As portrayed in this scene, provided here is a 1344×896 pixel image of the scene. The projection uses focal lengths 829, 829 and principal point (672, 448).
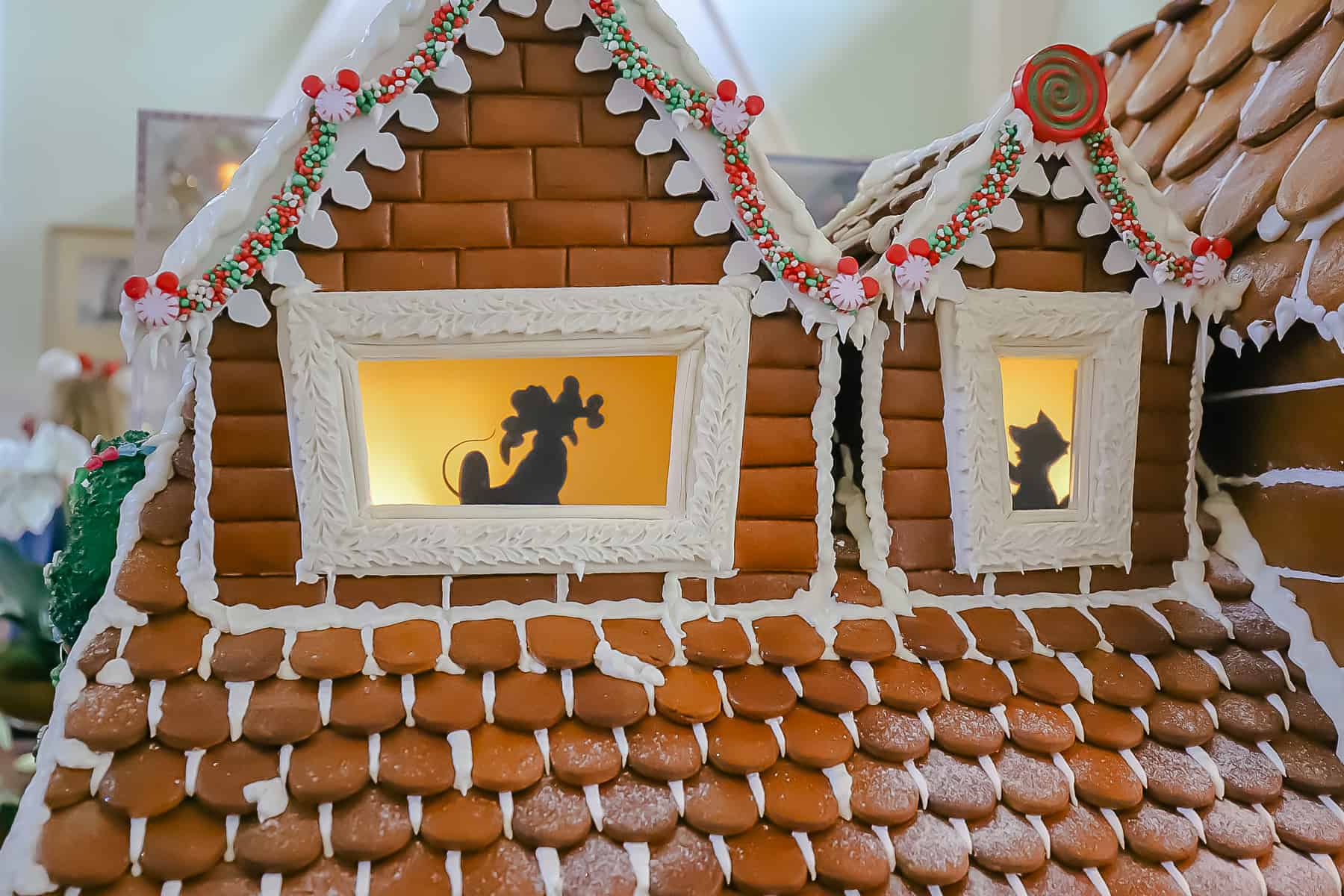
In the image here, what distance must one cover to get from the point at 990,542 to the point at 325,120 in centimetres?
98

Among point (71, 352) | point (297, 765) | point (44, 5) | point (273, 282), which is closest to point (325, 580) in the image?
point (297, 765)

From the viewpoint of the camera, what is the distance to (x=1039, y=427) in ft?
3.88

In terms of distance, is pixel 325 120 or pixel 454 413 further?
pixel 454 413

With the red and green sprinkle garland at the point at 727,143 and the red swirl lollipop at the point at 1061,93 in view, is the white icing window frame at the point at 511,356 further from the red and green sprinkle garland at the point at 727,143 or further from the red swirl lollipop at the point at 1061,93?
the red swirl lollipop at the point at 1061,93

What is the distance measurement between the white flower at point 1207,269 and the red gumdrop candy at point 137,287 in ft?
4.41

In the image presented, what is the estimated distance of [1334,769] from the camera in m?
1.06

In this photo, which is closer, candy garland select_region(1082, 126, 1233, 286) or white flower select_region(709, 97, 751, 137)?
white flower select_region(709, 97, 751, 137)

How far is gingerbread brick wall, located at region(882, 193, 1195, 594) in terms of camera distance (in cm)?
113

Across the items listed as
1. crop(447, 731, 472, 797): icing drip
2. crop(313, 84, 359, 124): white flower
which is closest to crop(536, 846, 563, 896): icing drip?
crop(447, 731, 472, 797): icing drip

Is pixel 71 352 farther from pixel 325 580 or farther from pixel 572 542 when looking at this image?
pixel 572 542

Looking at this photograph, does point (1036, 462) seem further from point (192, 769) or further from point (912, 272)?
point (192, 769)

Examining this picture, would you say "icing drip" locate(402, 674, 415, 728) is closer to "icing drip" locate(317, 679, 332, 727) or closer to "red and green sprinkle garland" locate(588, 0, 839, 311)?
"icing drip" locate(317, 679, 332, 727)

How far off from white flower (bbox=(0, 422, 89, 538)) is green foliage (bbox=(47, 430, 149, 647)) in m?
0.69

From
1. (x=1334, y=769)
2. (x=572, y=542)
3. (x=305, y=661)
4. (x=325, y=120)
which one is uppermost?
(x=325, y=120)
